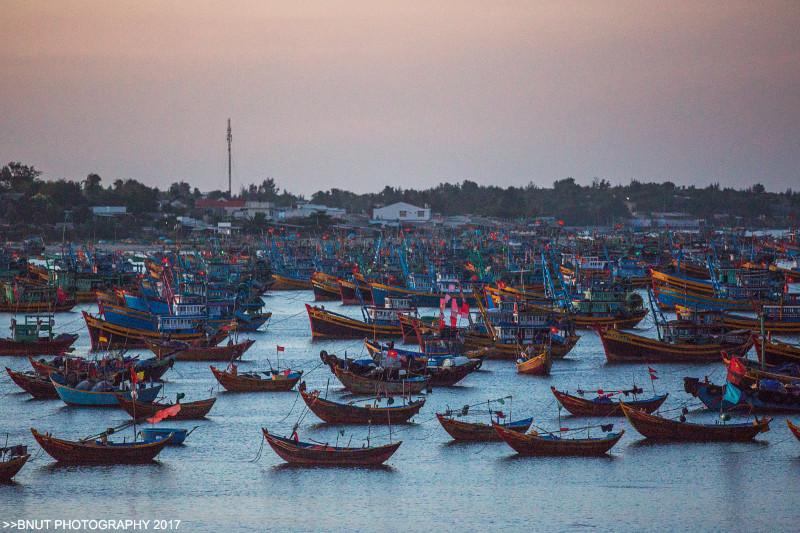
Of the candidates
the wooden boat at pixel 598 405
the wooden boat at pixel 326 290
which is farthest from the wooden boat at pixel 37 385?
the wooden boat at pixel 326 290

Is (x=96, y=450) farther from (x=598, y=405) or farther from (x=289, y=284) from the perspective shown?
(x=289, y=284)

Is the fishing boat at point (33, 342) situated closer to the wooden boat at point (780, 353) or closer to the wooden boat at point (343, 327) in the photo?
the wooden boat at point (343, 327)

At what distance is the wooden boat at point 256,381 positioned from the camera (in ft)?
152

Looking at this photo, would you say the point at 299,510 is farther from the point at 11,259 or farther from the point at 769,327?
the point at 11,259

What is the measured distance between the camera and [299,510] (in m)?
32.5

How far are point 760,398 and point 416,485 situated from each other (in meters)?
13.0

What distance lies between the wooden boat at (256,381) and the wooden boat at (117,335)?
10.9 m

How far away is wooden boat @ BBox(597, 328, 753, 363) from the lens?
53594 millimetres

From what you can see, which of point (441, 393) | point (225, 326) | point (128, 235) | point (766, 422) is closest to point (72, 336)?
point (225, 326)

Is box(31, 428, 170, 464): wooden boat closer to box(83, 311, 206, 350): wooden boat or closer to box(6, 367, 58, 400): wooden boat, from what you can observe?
box(6, 367, 58, 400): wooden boat

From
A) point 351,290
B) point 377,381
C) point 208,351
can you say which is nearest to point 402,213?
point 351,290

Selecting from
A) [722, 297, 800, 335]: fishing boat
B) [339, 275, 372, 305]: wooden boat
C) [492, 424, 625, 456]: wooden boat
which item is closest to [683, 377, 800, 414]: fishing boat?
[492, 424, 625, 456]: wooden boat

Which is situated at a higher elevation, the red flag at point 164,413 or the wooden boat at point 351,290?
the red flag at point 164,413

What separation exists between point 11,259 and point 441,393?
68.9 metres
